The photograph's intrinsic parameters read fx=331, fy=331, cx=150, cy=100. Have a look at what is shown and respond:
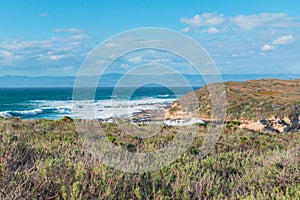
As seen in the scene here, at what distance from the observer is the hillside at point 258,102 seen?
32156mm

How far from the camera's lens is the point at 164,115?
41906 millimetres

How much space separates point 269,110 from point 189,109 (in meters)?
9.91

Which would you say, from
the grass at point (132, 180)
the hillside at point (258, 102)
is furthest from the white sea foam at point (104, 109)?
the hillside at point (258, 102)

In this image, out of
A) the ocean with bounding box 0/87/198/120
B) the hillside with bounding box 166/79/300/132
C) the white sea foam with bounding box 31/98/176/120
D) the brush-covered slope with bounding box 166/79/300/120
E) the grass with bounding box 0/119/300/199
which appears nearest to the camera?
the grass with bounding box 0/119/300/199

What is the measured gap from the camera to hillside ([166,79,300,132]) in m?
32.2

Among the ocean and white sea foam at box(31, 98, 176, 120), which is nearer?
white sea foam at box(31, 98, 176, 120)

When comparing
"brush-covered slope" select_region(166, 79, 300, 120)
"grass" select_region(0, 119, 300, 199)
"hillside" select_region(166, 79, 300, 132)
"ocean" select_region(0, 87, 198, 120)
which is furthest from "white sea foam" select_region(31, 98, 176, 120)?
"brush-covered slope" select_region(166, 79, 300, 120)

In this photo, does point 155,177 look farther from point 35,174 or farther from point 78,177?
point 35,174

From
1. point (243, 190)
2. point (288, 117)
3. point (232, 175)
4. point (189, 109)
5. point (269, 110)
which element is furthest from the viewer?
point (189, 109)

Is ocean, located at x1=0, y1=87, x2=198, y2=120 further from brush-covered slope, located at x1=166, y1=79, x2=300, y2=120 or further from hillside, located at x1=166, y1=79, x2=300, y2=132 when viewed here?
hillside, located at x1=166, y1=79, x2=300, y2=132

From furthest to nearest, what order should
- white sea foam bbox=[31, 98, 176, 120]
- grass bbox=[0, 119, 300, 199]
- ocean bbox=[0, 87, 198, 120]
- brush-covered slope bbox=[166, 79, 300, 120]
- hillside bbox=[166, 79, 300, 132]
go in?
brush-covered slope bbox=[166, 79, 300, 120] → hillside bbox=[166, 79, 300, 132] → ocean bbox=[0, 87, 198, 120] → white sea foam bbox=[31, 98, 176, 120] → grass bbox=[0, 119, 300, 199]

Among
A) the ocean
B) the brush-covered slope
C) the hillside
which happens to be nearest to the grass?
the ocean

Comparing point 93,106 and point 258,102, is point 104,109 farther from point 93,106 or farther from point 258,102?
point 258,102

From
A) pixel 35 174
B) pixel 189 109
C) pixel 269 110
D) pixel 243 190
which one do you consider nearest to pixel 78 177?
pixel 35 174
